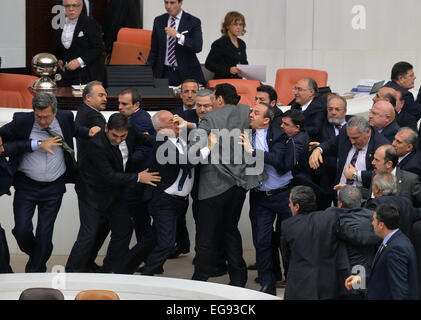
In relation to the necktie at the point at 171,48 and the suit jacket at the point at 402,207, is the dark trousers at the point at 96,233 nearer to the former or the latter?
the suit jacket at the point at 402,207

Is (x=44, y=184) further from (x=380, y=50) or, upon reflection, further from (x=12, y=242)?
(x=380, y=50)

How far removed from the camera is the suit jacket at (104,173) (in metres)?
7.07

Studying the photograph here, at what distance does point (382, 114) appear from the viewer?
745 cm

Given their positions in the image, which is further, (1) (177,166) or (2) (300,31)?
(2) (300,31)

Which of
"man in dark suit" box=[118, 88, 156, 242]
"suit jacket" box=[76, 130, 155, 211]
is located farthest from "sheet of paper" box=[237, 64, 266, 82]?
"suit jacket" box=[76, 130, 155, 211]

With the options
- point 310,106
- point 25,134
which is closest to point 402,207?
point 310,106

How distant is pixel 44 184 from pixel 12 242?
4.98 feet

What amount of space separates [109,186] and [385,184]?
221 centimetres

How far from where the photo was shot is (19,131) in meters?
7.04

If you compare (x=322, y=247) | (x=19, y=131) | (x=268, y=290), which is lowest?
(x=268, y=290)

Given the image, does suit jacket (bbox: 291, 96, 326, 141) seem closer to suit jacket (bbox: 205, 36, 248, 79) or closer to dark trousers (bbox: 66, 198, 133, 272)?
dark trousers (bbox: 66, 198, 133, 272)

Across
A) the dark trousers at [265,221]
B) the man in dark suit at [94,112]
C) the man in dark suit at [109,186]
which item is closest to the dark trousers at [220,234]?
the dark trousers at [265,221]

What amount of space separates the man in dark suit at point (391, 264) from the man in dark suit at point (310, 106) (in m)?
2.15
